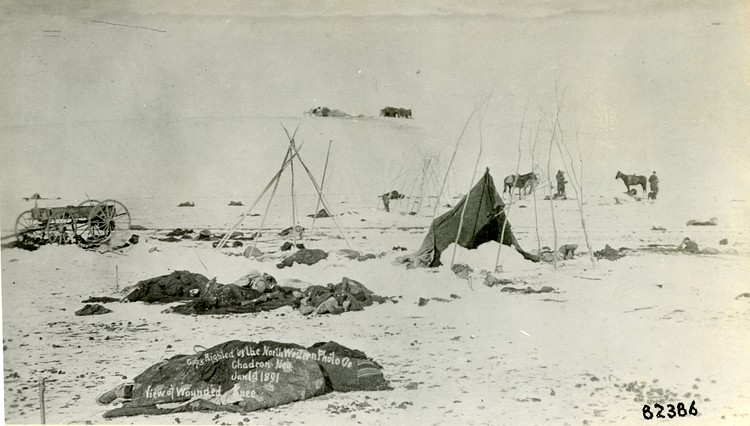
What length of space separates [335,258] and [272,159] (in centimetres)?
44

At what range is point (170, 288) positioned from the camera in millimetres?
2213

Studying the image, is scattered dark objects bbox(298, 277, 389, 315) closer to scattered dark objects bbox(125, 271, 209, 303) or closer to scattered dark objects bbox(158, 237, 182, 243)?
scattered dark objects bbox(125, 271, 209, 303)

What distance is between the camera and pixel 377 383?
6.98 ft

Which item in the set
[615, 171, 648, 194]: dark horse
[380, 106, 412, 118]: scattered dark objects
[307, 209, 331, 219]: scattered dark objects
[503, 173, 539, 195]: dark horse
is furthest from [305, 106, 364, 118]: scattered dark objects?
[615, 171, 648, 194]: dark horse

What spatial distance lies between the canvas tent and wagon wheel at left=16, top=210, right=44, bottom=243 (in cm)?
138

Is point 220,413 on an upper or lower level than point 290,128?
lower

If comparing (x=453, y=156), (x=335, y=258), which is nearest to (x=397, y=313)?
(x=335, y=258)

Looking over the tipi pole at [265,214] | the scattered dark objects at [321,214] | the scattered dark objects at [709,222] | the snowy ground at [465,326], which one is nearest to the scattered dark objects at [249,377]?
the snowy ground at [465,326]

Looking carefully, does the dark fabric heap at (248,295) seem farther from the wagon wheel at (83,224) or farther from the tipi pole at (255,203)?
the wagon wheel at (83,224)

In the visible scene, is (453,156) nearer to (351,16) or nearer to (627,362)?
(351,16)

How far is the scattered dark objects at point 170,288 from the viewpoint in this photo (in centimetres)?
221

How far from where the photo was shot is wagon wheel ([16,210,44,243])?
2.24 m

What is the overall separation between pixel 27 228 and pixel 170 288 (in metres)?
0.59

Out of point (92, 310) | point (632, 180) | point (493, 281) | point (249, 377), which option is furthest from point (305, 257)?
point (632, 180)
